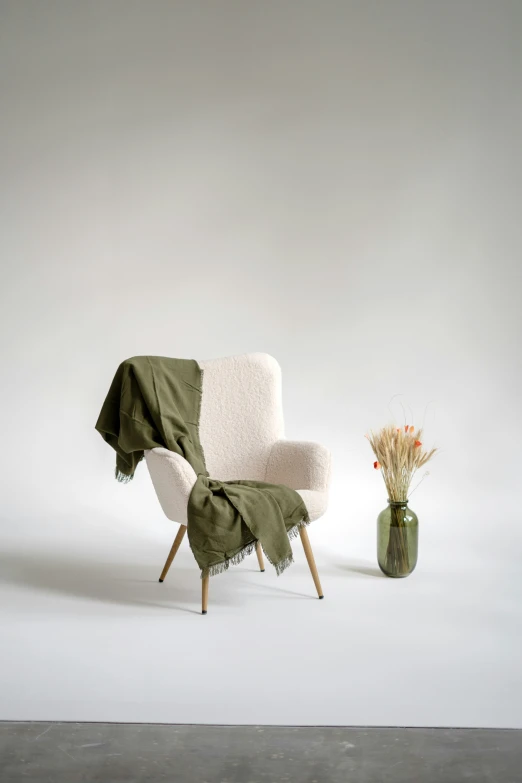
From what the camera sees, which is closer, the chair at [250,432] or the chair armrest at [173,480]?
the chair armrest at [173,480]

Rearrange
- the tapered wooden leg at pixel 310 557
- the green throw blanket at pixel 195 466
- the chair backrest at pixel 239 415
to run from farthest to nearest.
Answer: the chair backrest at pixel 239 415, the tapered wooden leg at pixel 310 557, the green throw blanket at pixel 195 466

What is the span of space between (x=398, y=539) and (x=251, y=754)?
156 cm

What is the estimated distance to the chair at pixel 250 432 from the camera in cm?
324

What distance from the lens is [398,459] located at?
3.25 m

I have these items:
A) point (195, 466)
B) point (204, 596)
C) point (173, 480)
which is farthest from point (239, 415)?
point (204, 596)

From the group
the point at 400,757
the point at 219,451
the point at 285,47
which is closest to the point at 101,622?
the point at 219,451

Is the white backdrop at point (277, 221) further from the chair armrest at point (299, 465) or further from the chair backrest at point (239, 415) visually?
the chair armrest at point (299, 465)

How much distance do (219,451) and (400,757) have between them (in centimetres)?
176

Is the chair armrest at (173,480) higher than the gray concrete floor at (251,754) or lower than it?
higher

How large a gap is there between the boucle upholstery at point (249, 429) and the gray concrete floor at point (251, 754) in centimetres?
136

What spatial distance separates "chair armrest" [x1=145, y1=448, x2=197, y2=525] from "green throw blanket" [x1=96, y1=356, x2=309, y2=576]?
45mm

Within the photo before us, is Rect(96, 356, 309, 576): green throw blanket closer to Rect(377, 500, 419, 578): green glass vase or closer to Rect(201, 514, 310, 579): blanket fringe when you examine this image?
Rect(201, 514, 310, 579): blanket fringe

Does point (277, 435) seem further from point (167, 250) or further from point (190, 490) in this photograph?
point (167, 250)

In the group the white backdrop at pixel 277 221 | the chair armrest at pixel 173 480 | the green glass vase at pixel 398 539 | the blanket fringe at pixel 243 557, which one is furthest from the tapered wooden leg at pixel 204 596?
the white backdrop at pixel 277 221
